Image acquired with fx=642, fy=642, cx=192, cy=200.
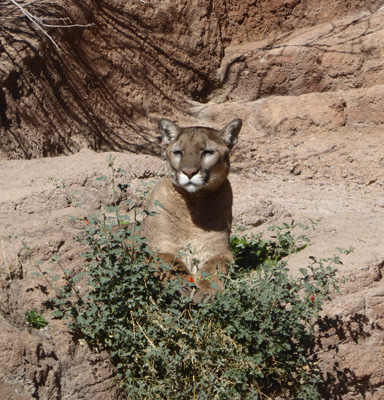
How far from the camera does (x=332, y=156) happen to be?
34.7 ft

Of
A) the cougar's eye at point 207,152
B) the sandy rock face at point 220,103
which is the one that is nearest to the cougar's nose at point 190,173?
the cougar's eye at point 207,152

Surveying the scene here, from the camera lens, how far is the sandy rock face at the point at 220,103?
8.57 meters

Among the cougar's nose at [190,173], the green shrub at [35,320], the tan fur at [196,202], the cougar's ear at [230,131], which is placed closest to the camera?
the green shrub at [35,320]

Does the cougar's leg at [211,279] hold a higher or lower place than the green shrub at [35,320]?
higher

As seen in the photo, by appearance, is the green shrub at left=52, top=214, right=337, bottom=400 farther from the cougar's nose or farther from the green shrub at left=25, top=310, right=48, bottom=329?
the cougar's nose

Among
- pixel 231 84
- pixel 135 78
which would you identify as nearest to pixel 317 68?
pixel 231 84

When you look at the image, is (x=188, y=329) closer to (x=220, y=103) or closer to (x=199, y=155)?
(x=199, y=155)

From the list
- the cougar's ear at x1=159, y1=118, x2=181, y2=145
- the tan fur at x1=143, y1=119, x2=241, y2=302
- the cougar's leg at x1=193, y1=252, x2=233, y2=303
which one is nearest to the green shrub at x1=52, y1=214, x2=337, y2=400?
the cougar's leg at x1=193, y1=252, x2=233, y2=303

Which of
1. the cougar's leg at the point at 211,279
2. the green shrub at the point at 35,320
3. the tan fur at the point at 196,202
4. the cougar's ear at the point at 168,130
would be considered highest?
the cougar's ear at the point at 168,130

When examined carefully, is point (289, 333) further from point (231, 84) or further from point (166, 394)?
point (231, 84)

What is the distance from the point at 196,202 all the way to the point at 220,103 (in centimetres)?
618

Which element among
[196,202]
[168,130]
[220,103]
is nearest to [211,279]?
[196,202]

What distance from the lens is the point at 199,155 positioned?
601cm

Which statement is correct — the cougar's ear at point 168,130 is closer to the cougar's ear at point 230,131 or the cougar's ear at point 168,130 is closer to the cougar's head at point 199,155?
the cougar's head at point 199,155
